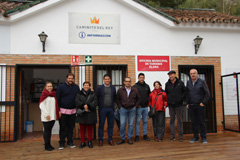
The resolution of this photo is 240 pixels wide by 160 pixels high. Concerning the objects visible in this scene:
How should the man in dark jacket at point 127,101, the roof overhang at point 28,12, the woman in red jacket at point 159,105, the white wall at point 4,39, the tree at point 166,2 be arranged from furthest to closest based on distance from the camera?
1. the tree at point 166,2
2. the white wall at point 4,39
3. the roof overhang at point 28,12
4. the woman in red jacket at point 159,105
5. the man in dark jacket at point 127,101

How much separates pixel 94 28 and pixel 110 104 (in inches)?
103

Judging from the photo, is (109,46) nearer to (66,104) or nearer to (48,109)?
(66,104)

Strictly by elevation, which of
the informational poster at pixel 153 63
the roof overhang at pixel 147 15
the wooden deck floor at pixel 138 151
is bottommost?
the wooden deck floor at pixel 138 151

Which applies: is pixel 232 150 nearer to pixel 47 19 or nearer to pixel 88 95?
pixel 88 95

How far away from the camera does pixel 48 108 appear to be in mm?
4809

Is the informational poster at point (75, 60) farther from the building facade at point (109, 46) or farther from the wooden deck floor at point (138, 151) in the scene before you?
the wooden deck floor at point (138, 151)

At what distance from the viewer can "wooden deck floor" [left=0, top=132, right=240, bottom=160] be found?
171 inches

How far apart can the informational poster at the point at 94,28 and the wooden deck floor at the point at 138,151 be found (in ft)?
10.2

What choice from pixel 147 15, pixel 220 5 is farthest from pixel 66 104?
pixel 220 5

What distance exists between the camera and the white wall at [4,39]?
602cm

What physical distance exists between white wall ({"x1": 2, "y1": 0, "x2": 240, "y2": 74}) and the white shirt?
191 centimetres

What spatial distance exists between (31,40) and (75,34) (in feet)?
4.29

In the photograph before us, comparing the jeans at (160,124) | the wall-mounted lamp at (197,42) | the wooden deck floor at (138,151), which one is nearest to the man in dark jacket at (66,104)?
the wooden deck floor at (138,151)

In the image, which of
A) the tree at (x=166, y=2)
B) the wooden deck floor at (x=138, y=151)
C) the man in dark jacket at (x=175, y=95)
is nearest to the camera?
the wooden deck floor at (x=138, y=151)
